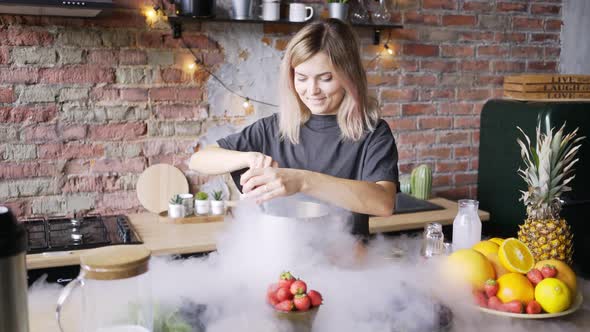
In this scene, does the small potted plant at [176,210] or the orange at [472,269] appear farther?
the small potted plant at [176,210]

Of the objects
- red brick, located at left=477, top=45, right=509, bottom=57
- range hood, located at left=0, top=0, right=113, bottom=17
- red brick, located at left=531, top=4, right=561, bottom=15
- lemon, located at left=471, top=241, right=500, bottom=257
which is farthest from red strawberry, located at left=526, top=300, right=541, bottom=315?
red brick, located at left=531, top=4, right=561, bottom=15

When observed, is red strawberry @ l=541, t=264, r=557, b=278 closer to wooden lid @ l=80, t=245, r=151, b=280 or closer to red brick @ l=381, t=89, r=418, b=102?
wooden lid @ l=80, t=245, r=151, b=280

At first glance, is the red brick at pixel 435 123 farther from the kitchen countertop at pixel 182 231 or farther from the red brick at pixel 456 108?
the kitchen countertop at pixel 182 231

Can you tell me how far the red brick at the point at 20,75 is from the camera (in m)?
2.37

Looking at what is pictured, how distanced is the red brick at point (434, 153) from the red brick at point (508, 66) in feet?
1.86

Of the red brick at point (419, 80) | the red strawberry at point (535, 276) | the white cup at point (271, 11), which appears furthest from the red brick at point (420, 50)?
the red strawberry at point (535, 276)

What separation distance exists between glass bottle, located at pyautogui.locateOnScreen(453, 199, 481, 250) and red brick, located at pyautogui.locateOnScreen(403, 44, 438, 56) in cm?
166

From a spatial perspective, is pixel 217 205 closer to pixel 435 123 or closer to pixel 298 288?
pixel 435 123

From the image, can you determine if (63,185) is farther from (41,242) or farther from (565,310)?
(565,310)

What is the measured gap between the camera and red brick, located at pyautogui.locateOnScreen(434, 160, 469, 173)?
3250mm

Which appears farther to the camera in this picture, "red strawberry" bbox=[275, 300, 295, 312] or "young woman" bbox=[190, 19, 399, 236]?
"young woman" bbox=[190, 19, 399, 236]

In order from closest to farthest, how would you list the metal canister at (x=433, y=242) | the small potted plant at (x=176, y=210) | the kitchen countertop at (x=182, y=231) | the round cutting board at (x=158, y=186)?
the metal canister at (x=433, y=242)
the kitchen countertop at (x=182, y=231)
the small potted plant at (x=176, y=210)
the round cutting board at (x=158, y=186)

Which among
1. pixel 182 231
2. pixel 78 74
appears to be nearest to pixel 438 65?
pixel 182 231

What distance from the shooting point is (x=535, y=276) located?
4.02 feet
